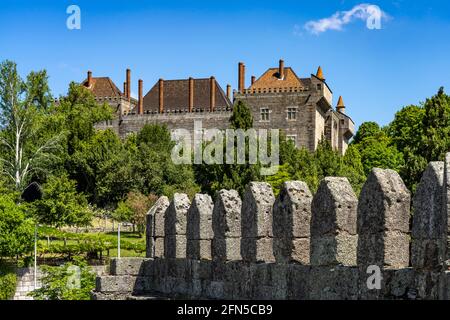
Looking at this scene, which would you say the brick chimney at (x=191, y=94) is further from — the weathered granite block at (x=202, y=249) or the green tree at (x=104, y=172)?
the weathered granite block at (x=202, y=249)

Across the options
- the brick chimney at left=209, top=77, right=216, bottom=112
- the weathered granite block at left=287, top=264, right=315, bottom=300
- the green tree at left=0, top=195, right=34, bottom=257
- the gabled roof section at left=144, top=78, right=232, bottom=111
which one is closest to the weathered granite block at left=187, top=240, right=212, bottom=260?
the weathered granite block at left=287, top=264, right=315, bottom=300

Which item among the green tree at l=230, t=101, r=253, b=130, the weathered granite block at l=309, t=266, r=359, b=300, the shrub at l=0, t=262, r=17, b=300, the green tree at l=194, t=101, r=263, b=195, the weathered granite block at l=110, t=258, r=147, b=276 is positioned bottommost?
the shrub at l=0, t=262, r=17, b=300

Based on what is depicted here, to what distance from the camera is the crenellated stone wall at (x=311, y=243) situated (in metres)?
9.63

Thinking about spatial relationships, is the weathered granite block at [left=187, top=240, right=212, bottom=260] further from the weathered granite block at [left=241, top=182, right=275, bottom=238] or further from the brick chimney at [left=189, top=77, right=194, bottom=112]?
the brick chimney at [left=189, top=77, right=194, bottom=112]

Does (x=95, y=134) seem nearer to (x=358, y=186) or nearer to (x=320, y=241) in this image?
(x=358, y=186)

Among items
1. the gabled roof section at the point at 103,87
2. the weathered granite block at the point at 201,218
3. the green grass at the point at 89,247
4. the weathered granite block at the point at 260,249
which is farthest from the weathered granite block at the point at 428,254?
the gabled roof section at the point at 103,87

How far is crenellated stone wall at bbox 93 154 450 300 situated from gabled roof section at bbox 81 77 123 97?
333 feet

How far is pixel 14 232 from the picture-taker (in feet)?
166

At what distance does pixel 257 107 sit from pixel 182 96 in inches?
526

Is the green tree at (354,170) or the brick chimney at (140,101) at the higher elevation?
the brick chimney at (140,101)

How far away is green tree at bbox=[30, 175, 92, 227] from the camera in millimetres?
66250

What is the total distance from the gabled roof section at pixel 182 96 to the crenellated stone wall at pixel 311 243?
94.1 m
